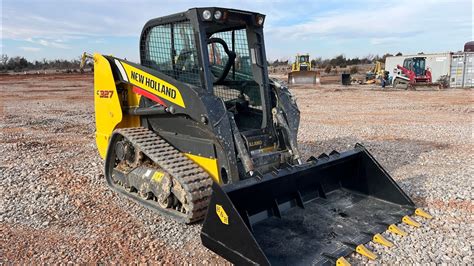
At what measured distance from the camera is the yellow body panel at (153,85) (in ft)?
13.7

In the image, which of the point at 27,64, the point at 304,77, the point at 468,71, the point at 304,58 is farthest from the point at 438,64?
the point at 27,64

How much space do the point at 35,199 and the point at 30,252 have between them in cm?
150

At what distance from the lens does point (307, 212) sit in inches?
159

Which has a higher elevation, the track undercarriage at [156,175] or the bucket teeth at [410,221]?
the track undercarriage at [156,175]

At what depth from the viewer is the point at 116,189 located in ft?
16.9

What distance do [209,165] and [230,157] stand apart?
0.30 meters

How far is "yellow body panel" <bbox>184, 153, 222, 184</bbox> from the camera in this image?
3992mm

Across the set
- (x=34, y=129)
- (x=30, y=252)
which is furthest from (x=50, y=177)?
(x=34, y=129)

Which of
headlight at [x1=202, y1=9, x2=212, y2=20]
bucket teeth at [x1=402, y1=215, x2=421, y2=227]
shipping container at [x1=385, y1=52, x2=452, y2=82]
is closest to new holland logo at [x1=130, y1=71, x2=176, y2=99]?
headlight at [x1=202, y1=9, x2=212, y2=20]

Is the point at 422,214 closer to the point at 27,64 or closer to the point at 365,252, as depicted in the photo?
the point at 365,252

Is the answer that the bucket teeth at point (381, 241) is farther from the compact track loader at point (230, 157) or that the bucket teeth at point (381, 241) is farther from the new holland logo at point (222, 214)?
the new holland logo at point (222, 214)

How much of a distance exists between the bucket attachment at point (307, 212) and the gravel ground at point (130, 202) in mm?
275

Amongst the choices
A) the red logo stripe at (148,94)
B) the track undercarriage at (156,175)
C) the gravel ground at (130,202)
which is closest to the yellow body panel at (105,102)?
the track undercarriage at (156,175)

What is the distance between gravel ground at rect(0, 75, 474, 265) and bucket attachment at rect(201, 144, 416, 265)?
10.8 inches
